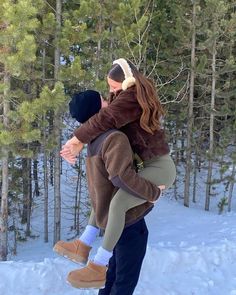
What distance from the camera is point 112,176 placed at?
99.7 inches

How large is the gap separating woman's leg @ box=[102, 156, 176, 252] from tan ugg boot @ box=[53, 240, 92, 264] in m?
0.24

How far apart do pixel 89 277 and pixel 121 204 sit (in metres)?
0.48

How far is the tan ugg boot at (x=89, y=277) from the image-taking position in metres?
2.58

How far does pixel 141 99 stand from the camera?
8.45 ft

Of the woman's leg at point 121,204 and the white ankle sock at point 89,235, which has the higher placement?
the woman's leg at point 121,204


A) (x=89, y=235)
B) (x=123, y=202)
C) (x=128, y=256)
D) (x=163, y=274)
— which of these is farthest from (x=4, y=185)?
(x=123, y=202)

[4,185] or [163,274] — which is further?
[4,185]

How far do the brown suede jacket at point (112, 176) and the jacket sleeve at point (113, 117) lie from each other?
0.05m

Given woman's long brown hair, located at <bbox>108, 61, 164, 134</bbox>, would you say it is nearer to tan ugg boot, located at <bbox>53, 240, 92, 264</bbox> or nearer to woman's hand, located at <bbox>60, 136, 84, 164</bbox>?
woman's hand, located at <bbox>60, 136, 84, 164</bbox>

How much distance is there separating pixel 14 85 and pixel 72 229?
5837 millimetres

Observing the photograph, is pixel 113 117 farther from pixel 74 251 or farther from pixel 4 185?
pixel 4 185

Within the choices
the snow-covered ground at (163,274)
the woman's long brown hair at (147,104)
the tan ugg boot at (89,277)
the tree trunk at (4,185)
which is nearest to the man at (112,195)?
the tan ugg boot at (89,277)

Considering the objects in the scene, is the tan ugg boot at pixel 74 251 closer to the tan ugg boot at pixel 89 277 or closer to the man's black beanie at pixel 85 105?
the tan ugg boot at pixel 89 277

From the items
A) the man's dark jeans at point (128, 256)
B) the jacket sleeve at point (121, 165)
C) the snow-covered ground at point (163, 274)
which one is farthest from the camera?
the snow-covered ground at point (163, 274)
